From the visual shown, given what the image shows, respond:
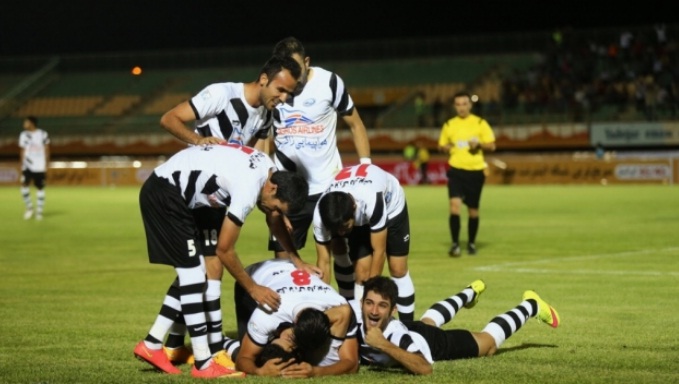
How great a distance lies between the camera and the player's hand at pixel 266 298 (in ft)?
25.3

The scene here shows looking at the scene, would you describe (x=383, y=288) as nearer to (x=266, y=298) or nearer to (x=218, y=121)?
(x=266, y=298)

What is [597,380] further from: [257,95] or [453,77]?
[453,77]

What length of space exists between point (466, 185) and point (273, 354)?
993cm

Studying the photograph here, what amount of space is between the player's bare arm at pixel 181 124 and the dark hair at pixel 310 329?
5.30 feet

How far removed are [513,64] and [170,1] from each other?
1786 centimetres

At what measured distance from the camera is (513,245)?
18.3 m

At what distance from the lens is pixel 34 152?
27.6 meters

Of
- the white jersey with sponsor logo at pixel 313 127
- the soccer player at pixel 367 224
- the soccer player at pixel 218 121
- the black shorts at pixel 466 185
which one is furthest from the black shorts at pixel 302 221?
the black shorts at pixel 466 185

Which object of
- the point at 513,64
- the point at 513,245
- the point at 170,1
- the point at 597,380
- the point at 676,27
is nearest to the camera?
the point at 597,380

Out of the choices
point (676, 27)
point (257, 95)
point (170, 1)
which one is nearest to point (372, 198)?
point (257, 95)

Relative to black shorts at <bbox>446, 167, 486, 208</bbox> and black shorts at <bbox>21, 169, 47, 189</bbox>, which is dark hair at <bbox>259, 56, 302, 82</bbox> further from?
black shorts at <bbox>21, 169, 47, 189</bbox>

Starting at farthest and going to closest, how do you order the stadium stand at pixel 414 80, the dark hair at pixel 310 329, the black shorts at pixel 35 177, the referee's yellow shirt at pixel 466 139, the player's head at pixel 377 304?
the stadium stand at pixel 414 80 → the black shorts at pixel 35 177 → the referee's yellow shirt at pixel 466 139 → the player's head at pixel 377 304 → the dark hair at pixel 310 329

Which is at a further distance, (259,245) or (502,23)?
(502,23)

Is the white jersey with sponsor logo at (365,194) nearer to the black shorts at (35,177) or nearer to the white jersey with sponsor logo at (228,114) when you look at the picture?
the white jersey with sponsor logo at (228,114)
